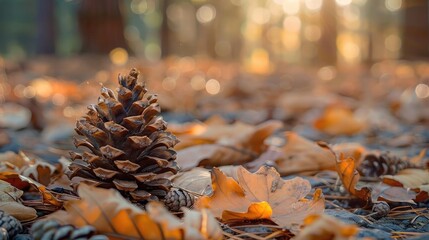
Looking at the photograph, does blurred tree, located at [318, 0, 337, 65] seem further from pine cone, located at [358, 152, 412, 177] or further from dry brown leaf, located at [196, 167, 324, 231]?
dry brown leaf, located at [196, 167, 324, 231]

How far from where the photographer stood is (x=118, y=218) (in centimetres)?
103

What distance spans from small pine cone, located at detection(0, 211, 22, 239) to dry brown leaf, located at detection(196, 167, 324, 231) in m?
0.36

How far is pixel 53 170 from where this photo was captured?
1.64m

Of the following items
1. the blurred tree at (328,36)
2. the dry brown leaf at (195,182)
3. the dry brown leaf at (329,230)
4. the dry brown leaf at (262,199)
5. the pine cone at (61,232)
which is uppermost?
the dry brown leaf at (329,230)

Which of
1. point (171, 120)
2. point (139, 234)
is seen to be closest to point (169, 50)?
point (171, 120)

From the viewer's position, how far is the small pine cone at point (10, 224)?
3.83ft

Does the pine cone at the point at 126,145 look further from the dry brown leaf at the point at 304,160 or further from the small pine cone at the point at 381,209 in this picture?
the dry brown leaf at the point at 304,160

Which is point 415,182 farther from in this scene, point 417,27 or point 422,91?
point 417,27

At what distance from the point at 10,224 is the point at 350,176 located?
0.84 metres

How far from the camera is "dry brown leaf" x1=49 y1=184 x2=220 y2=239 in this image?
38.5 inches

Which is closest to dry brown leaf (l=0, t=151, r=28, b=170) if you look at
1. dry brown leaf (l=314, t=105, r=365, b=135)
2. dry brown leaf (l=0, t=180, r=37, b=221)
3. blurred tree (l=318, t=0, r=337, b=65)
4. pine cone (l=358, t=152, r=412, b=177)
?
dry brown leaf (l=0, t=180, r=37, b=221)

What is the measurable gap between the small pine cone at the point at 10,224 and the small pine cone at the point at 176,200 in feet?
1.07

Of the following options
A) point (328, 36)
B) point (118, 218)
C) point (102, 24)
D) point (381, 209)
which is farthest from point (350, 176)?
point (328, 36)

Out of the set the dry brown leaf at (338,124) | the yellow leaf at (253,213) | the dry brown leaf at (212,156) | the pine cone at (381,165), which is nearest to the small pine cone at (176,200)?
the yellow leaf at (253,213)
